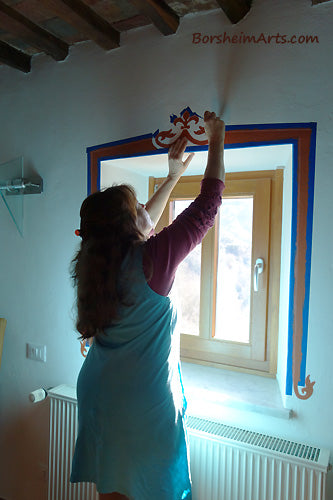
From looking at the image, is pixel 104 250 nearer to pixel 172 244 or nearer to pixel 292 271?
pixel 172 244

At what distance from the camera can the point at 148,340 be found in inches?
38.2

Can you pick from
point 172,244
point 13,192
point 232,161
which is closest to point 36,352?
point 13,192

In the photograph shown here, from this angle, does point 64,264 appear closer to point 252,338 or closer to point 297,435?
point 252,338

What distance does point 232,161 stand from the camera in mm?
1423

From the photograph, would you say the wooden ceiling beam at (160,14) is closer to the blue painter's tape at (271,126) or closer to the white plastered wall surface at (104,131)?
the white plastered wall surface at (104,131)

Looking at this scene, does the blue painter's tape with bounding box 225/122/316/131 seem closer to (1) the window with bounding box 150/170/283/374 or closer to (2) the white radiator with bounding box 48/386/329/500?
(1) the window with bounding box 150/170/283/374

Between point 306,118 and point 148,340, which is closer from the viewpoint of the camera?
point 148,340

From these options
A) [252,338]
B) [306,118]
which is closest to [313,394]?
[252,338]

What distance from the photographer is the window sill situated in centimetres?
122

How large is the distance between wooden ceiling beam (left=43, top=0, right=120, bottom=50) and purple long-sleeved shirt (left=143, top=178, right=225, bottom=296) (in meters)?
0.90

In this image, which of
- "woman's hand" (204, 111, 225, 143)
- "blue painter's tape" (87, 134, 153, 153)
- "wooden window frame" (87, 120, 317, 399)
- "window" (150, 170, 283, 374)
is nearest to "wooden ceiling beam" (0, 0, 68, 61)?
"blue painter's tape" (87, 134, 153, 153)

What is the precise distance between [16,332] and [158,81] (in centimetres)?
140

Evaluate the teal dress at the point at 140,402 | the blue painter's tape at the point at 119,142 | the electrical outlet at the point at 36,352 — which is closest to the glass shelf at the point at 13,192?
the blue painter's tape at the point at 119,142

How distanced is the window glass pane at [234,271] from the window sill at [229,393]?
0.18 m
